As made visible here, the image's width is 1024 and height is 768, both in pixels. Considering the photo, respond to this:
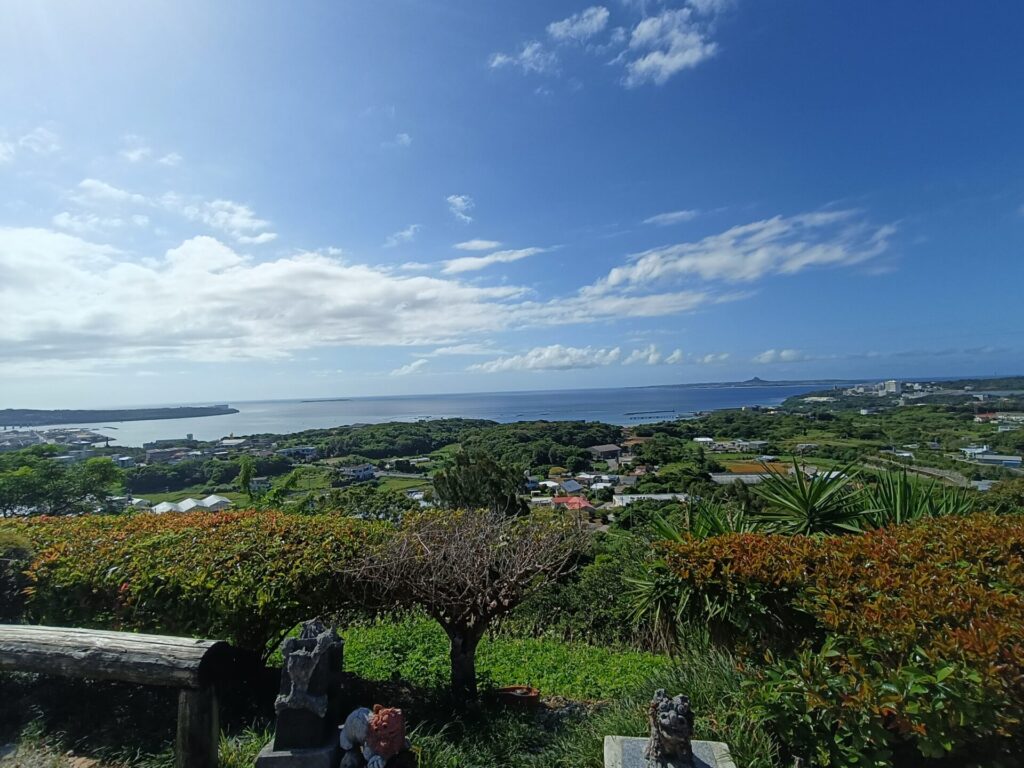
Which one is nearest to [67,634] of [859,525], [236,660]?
[236,660]

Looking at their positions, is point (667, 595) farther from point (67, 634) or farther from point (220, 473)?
point (220, 473)

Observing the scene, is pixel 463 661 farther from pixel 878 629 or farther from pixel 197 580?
pixel 878 629

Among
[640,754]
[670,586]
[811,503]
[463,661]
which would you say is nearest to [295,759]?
[463,661]

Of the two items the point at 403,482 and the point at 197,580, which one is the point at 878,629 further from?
the point at 403,482

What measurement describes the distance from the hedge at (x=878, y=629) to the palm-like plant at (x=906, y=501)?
3.64 ft

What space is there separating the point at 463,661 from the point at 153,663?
2.39 m

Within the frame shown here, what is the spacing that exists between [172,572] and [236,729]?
4.33ft

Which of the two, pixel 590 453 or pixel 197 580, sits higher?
pixel 197 580

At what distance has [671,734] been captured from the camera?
2533 mm

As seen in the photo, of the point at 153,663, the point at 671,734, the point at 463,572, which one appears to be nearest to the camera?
the point at 671,734

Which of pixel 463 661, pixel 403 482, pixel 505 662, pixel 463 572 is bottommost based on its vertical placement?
pixel 403 482

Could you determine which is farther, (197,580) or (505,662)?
(505,662)

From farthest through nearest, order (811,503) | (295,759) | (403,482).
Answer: (403,482) → (811,503) → (295,759)

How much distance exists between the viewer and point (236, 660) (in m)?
4.06
